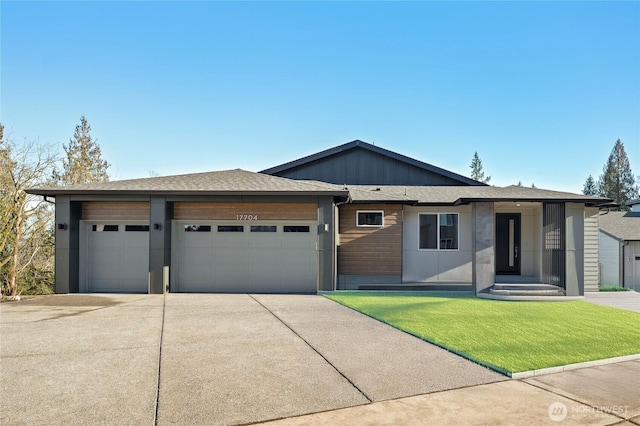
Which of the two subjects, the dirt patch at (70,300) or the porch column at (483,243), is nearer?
the dirt patch at (70,300)

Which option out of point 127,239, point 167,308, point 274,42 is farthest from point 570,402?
point 274,42

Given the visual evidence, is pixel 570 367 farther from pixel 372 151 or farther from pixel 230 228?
pixel 372 151

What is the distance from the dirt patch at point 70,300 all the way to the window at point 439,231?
9664mm

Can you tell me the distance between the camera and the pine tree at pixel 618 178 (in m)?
47.9

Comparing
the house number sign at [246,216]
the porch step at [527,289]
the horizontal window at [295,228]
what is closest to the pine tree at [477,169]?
the porch step at [527,289]

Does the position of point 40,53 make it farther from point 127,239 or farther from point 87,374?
point 87,374

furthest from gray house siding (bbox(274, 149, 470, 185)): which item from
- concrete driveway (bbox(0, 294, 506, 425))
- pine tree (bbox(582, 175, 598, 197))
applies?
pine tree (bbox(582, 175, 598, 197))

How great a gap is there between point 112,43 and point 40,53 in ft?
10.4

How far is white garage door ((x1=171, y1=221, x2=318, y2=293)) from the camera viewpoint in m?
12.8

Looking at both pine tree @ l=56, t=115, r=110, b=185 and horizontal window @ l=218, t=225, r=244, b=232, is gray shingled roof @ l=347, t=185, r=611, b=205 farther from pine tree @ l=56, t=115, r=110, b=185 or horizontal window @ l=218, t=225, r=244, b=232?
pine tree @ l=56, t=115, r=110, b=185

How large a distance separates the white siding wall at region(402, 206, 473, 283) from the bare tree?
1287 cm

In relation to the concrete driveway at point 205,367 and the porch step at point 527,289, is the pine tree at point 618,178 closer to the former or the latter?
the porch step at point 527,289

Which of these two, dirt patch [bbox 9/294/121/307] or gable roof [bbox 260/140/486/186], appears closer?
dirt patch [bbox 9/294/121/307]

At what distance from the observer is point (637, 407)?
13.1ft
